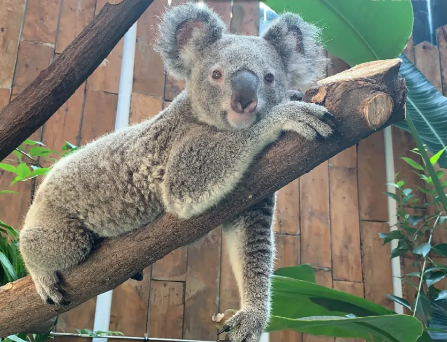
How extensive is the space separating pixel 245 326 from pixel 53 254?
0.80m

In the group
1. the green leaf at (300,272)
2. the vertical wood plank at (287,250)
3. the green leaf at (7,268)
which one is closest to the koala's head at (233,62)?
the green leaf at (300,272)

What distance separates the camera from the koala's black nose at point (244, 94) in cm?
149

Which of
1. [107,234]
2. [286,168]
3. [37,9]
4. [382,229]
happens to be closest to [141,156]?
[107,234]

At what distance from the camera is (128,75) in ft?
12.7

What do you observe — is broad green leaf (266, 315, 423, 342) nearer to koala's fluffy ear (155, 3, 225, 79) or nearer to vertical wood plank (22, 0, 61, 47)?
koala's fluffy ear (155, 3, 225, 79)

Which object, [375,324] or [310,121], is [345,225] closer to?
[375,324]

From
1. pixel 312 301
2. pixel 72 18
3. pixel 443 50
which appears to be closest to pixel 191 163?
pixel 312 301

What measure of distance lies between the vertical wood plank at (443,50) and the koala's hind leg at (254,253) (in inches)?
141

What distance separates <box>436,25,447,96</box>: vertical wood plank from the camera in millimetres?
4611

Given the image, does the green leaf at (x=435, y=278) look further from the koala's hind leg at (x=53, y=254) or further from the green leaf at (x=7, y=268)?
the green leaf at (x=7, y=268)

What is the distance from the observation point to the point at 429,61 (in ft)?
15.2

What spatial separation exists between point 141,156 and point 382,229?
302 cm

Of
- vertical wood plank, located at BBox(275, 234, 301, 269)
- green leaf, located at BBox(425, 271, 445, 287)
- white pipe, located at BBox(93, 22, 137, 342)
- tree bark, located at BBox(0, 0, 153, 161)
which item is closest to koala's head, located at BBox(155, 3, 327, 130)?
tree bark, located at BBox(0, 0, 153, 161)

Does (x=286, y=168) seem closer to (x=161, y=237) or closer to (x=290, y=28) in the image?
(x=161, y=237)
